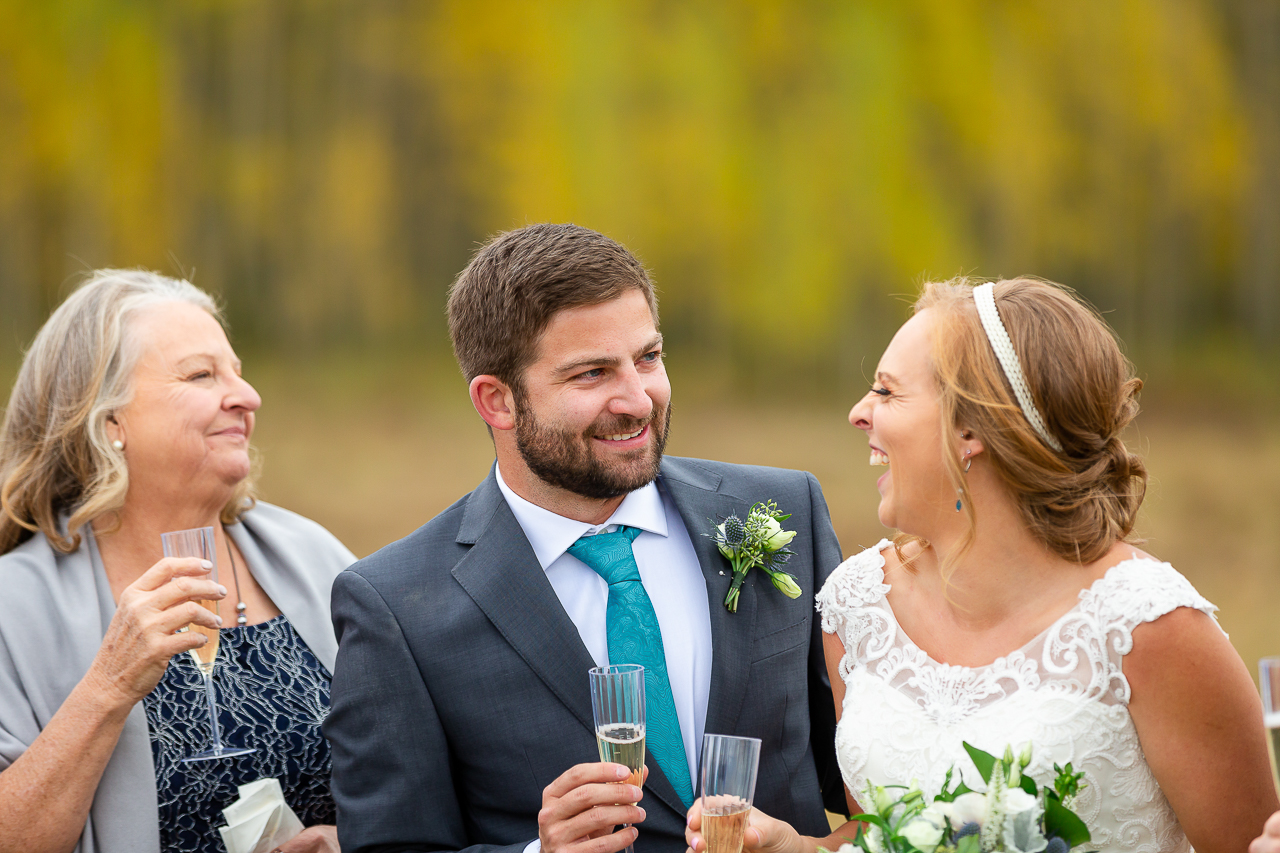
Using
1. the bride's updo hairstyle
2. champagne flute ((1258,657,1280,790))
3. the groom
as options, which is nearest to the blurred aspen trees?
the groom

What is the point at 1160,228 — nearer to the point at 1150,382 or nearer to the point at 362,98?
the point at 1150,382

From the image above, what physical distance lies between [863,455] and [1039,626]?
899cm

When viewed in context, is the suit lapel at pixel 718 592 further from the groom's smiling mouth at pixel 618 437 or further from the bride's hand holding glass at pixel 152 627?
the bride's hand holding glass at pixel 152 627

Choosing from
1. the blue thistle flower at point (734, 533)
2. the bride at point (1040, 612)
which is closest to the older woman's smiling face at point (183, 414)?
the blue thistle flower at point (734, 533)

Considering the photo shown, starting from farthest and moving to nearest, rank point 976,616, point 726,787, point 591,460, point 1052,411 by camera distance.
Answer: point 591,460 → point 976,616 → point 1052,411 → point 726,787

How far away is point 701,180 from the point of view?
1188 cm

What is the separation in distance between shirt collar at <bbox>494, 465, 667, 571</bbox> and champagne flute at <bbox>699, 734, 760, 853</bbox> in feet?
3.01

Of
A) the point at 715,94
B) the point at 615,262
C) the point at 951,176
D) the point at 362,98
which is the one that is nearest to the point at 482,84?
the point at 362,98

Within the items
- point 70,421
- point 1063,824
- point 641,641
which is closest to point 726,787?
point 1063,824

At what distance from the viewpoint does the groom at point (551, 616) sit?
2613 mm

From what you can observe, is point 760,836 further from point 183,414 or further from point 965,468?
point 183,414

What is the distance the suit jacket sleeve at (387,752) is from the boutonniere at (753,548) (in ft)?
2.59

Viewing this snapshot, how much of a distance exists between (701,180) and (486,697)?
32.4 ft

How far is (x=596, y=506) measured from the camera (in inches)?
112
